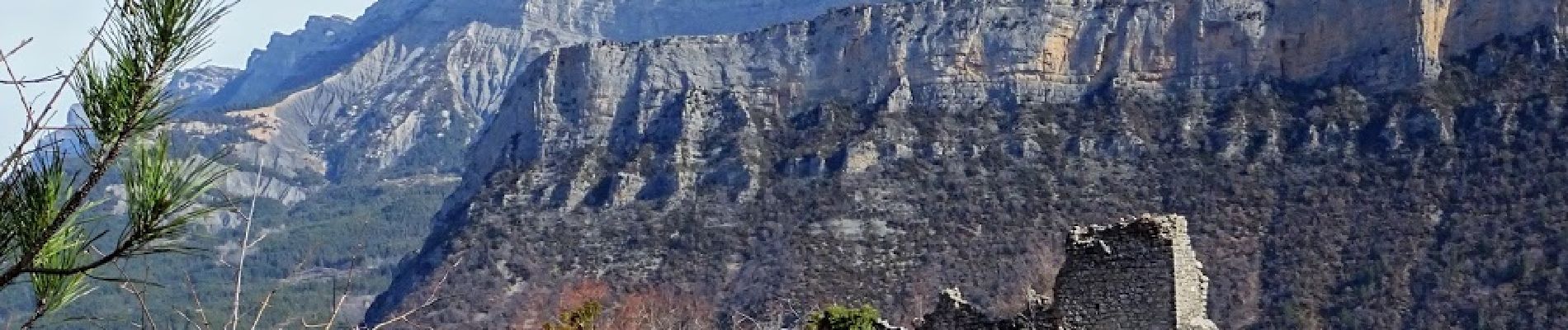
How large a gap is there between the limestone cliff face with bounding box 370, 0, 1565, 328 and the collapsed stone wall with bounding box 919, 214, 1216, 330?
35149 millimetres

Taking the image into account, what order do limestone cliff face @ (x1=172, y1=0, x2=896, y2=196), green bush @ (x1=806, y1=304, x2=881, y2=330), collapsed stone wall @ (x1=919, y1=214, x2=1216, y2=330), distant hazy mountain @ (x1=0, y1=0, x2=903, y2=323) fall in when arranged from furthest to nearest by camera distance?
limestone cliff face @ (x1=172, y1=0, x2=896, y2=196) < distant hazy mountain @ (x1=0, y1=0, x2=903, y2=323) < green bush @ (x1=806, y1=304, x2=881, y2=330) < collapsed stone wall @ (x1=919, y1=214, x2=1216, y2=330)

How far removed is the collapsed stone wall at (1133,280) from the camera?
9.84 metres

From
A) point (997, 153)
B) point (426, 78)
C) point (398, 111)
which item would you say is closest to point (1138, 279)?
point (997, 153)

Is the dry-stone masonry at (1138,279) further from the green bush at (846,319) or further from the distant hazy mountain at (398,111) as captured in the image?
the distant hazy mountain at (398,111)

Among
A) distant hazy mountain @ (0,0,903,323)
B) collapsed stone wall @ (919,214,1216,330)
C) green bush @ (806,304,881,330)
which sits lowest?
distant hazy mountain @ (0,0,903,323)

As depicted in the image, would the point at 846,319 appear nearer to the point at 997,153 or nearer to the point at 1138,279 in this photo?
the point at 1138,279

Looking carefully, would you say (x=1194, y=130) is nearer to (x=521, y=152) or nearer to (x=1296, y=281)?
(x=1296, y=281)

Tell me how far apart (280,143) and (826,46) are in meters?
91.3

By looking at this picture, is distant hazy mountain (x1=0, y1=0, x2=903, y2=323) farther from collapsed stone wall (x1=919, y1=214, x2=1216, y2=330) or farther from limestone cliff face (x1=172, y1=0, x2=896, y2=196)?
collapsed stone wall (x1=919, y1=214, x2=1216, y2=330)

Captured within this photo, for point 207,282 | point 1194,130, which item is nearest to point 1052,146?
point 1194,130

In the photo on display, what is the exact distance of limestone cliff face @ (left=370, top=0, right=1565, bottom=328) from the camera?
50.6 m

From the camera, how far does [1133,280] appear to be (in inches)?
394

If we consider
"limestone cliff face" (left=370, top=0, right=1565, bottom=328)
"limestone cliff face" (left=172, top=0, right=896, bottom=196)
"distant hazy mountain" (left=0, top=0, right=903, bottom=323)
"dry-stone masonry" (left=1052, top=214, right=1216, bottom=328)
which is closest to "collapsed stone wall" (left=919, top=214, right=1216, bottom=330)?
"dry-stone masonry" (left=1052, top=214, right=1216, bottom=328)

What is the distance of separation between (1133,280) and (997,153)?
5285cm
